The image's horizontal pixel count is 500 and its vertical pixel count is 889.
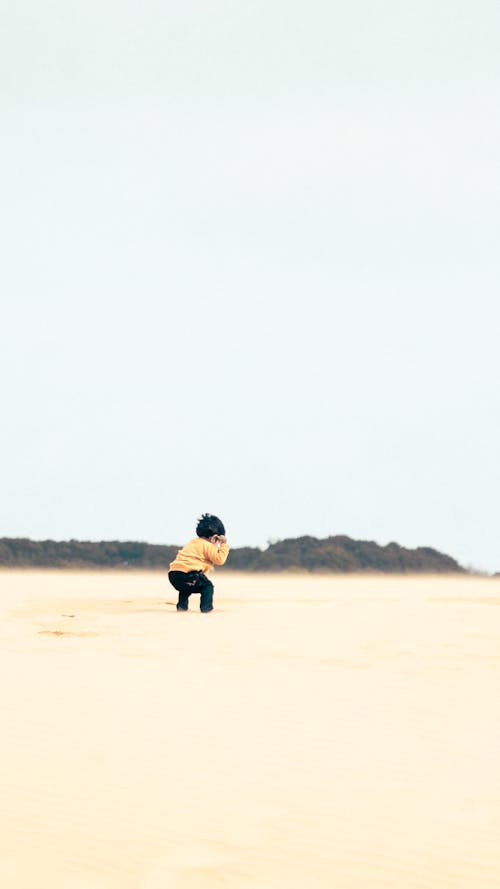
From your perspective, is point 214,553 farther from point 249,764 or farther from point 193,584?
point 249,764

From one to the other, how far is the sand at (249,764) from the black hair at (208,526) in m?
3.16

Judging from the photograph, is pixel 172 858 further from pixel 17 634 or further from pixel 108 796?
pixel 17 634

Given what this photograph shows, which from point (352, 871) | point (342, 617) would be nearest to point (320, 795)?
point (352, 871)

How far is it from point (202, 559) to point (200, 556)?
0.04 m

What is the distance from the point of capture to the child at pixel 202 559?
12523 mm

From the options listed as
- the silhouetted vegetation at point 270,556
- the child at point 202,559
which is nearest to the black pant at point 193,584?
the child at point 202,559

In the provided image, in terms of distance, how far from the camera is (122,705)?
6402 mm

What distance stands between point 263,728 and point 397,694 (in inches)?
51.5

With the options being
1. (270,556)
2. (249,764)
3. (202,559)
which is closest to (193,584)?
(202,559)

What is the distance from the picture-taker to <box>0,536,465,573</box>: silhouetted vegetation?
1283 inches

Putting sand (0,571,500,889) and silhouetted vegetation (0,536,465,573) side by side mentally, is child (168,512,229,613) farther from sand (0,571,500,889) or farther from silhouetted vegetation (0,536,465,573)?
silhouetted vegetation (0,536,465,573)

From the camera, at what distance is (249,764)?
5.14 meters

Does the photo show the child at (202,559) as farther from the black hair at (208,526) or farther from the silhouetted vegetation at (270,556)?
the silhouetted vegetation at (270,556)

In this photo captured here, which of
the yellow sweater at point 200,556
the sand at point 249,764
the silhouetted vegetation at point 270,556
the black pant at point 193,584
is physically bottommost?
the sand at point 249,764
